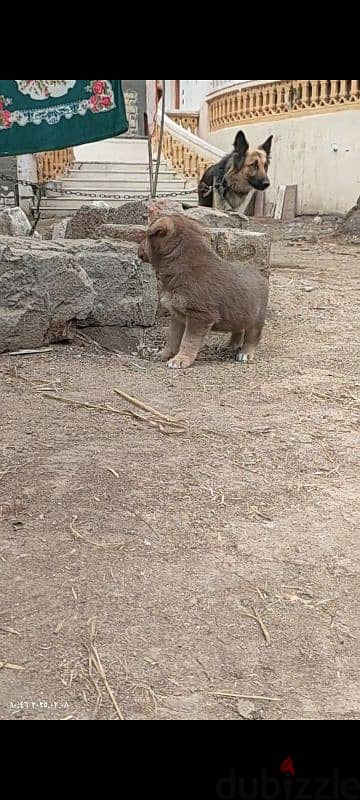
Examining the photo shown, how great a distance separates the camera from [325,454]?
4.04 meters

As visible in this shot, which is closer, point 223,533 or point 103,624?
point 103,624

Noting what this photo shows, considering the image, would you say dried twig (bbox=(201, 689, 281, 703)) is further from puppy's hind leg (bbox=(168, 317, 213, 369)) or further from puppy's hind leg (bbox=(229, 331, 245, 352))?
puppy's hind leg (bbox=(229, 331, 245, 352))

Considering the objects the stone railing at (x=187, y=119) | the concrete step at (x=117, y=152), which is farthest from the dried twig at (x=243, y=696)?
the stone railing at (x=187, y=119)

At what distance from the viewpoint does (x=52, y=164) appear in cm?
1539

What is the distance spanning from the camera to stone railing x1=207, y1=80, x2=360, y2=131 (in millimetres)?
13344

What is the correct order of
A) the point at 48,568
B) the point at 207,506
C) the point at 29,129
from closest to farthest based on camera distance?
the point at 48,568
the point at 207,506
the point at 29,129

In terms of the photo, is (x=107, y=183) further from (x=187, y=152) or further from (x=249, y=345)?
(x=249, y=345)

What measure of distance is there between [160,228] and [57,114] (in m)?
2.87

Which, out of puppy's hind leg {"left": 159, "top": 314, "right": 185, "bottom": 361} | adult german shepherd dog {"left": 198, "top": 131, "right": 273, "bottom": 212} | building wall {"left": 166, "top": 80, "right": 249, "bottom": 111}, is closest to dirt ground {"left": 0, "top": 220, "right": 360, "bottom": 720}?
puppy's hind leg {"left": 159, "top": 314, "right": 185, "bottom": 361}

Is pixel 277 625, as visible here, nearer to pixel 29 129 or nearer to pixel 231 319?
pixel 231 319

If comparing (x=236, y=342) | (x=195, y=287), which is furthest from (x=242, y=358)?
(x=195, y=287)
